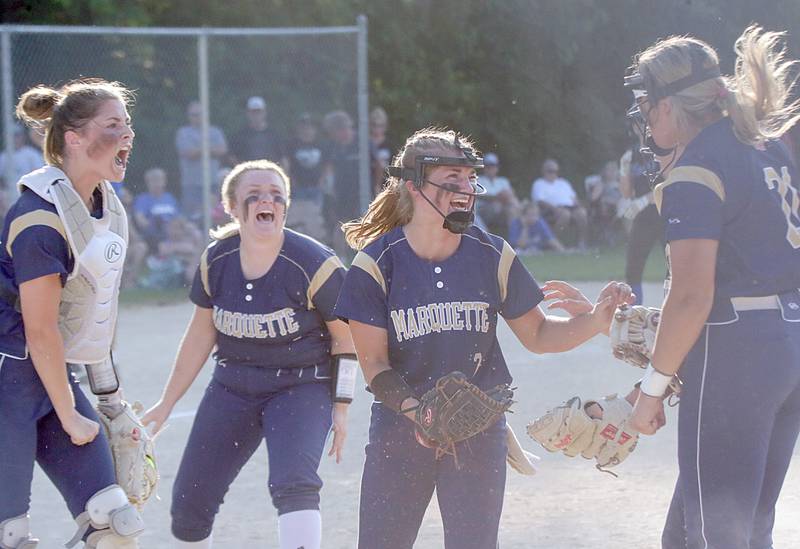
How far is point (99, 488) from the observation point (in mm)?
4305

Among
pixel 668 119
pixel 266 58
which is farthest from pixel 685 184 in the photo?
pixel 266 58

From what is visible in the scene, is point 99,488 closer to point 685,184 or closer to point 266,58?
point 685,184

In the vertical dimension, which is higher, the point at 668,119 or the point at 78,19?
the point at 78,19

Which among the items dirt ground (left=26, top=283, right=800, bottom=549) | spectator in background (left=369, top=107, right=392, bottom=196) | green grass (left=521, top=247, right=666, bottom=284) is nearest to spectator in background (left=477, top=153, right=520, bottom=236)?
green grass (left=521, top=247, right=666, bottom=284)

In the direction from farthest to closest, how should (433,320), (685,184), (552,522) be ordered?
(552,522), (433,320), (685,184)

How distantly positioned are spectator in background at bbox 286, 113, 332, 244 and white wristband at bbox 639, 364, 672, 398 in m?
11.7

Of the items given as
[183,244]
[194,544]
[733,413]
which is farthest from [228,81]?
[733,413]

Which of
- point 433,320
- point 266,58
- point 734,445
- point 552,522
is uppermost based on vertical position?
point 266,58

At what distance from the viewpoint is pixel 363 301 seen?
4262mm

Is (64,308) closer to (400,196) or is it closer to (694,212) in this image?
(400,196)

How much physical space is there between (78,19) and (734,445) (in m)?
16.3

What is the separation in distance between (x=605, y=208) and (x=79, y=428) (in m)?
17.5

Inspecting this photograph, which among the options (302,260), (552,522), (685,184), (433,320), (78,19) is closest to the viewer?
(685,184)

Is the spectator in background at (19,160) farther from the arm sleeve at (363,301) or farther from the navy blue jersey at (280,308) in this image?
the arm sleeve at (363,301)
